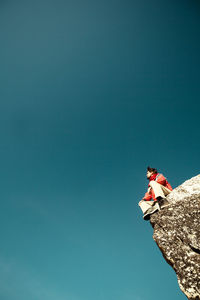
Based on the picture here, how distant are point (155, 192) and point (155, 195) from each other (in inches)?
6.8

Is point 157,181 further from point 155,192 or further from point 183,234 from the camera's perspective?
point 183,234

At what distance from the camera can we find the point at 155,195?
9469 millimetres

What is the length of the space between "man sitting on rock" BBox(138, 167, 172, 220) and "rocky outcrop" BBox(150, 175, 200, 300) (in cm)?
30

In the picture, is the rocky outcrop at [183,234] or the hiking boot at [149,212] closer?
the rocky outcrop at [183,234]

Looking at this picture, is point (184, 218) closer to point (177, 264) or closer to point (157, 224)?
point (157, 224)

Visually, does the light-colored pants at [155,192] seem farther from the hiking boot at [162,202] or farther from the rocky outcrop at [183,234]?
the rocky outcrop at [183,234]

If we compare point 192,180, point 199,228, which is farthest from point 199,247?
point 192,180

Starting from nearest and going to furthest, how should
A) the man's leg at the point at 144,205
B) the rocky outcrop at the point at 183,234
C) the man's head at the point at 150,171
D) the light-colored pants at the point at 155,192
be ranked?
the rocky outcrop at the point at 183,234 < the light-colored pants at the point at 155,192 < the man's leg at the point at 144,205 < the man's head at the point at 150,171

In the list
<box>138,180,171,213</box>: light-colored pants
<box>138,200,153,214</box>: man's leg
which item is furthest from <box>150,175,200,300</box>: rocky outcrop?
<box>138,200,153,214</box>: man's leg

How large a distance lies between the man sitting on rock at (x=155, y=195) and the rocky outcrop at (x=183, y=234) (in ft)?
0.99

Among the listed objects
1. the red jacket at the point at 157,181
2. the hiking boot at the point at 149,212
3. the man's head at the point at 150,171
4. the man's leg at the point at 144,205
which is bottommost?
the hiking boot at the point at 149,212

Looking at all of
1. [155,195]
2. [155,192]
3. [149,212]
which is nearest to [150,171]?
[155,192]

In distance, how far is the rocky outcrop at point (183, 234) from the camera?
708 centimetres

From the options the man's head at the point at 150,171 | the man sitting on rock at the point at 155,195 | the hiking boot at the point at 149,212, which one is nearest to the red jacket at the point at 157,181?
the man sitting on rock at the point at 155,195
